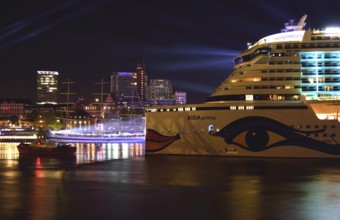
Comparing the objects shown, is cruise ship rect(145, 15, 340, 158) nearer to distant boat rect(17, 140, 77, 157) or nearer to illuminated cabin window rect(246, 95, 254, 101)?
illuminated cabin window rect(246, 95, 254, 101)

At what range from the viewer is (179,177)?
2698 centimetres

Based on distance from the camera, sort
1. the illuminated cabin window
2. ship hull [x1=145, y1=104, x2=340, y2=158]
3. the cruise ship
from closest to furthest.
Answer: ship hull [x1=145, y1=104, x2=340, y2=158] < the cruise ship < the illuminated cabin window

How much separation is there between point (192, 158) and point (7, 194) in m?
18.7

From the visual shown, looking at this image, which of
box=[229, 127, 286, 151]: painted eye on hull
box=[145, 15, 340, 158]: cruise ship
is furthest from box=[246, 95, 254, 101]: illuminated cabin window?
box=[229, 127, 286, 151]: painted eye on hull

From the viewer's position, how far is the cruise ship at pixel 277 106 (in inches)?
1426

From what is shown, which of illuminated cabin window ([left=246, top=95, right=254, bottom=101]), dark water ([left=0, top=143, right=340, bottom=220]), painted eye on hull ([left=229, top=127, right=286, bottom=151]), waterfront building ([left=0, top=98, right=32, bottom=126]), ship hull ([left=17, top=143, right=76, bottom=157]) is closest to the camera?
dark water ([left=0, top=143, right=340, bottom=220])

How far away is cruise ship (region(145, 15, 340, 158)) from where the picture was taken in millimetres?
36219

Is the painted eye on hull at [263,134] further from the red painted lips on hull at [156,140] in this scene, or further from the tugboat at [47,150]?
the tugboat at [47,150]

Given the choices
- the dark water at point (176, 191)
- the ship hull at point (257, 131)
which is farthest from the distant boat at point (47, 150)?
the ship hull at point (257, 131)

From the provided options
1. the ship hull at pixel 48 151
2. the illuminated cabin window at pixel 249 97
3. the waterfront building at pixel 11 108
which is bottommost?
the ship hull at pixel 48 151

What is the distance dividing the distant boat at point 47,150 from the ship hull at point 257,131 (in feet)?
40.0

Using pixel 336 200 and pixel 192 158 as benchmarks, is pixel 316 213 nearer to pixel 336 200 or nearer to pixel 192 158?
pixel 336 200

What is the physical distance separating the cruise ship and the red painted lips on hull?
1433 millimetres

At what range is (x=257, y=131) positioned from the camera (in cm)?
3681
